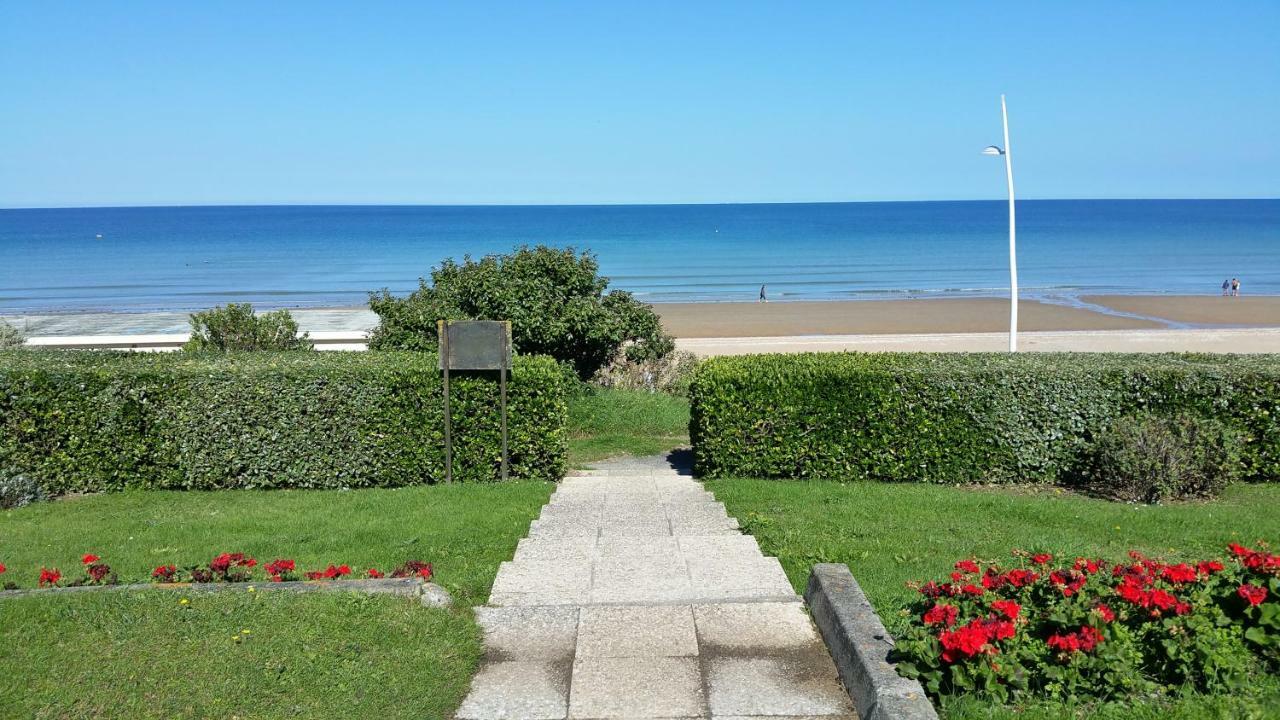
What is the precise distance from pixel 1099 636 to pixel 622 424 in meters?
11.1

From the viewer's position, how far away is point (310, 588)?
675 cm

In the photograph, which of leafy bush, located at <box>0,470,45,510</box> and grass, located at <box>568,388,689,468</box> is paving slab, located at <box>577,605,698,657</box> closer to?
grass, located at <box>568,388,689,468</box>

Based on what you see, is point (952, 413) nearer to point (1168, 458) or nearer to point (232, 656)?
point (1168, 458)

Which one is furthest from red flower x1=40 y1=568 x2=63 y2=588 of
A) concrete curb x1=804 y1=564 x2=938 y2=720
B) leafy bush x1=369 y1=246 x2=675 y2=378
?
leafy bush x1=369 y1=246 x2=675 y2=378

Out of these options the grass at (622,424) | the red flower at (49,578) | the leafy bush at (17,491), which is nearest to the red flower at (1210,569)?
the red flower at (49,578)

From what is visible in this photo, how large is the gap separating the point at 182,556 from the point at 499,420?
408 centimetres

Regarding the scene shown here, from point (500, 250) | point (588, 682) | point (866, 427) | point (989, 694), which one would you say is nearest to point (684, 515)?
point (866, 427)

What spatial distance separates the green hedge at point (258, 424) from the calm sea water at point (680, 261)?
35.4 meters

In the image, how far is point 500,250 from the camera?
292ft

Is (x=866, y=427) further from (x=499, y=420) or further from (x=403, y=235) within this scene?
(x=403, y=235)

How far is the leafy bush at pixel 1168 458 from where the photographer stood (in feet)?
35.0

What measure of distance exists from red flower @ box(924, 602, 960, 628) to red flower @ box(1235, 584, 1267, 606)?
144 centimetres

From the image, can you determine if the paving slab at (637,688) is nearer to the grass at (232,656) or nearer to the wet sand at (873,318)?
the grass at (232,656)

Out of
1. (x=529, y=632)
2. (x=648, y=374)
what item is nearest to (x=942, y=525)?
(x=529, y=632)
